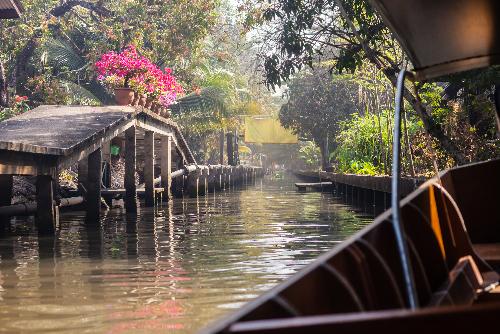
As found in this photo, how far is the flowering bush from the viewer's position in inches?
679

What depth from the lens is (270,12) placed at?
17.7 metres

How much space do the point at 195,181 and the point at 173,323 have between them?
20.6 metres

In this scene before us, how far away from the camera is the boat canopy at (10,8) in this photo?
18.0 meters

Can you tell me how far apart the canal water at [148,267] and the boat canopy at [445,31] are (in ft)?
7.81

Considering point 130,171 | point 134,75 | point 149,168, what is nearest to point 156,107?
point 149,168

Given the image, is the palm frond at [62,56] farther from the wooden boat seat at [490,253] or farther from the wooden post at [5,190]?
the wooden boat seat at [490,253]

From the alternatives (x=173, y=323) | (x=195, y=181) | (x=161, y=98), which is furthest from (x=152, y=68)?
(x=173, y=323)

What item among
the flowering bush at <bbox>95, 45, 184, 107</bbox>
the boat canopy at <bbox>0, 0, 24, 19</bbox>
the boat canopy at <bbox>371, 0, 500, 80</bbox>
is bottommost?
the boat canopy at <bbox>371, 0, 500, 80</bbox>

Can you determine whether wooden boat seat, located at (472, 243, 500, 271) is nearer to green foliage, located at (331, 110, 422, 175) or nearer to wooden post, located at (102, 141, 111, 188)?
green foliage, located at (331, 110, 422, 175)

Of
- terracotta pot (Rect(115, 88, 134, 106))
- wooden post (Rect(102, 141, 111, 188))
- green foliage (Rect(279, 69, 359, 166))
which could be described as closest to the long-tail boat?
terracotta pot (Rect(115, 88, 134, 106))

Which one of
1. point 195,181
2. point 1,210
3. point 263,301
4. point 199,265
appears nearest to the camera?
point 263,301

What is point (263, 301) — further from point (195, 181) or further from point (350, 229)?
point (195, 181)

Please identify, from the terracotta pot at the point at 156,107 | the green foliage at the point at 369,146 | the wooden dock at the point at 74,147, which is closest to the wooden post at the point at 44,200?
the wooden dock at the point at 74,147

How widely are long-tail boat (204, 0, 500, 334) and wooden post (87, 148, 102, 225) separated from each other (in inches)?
356
